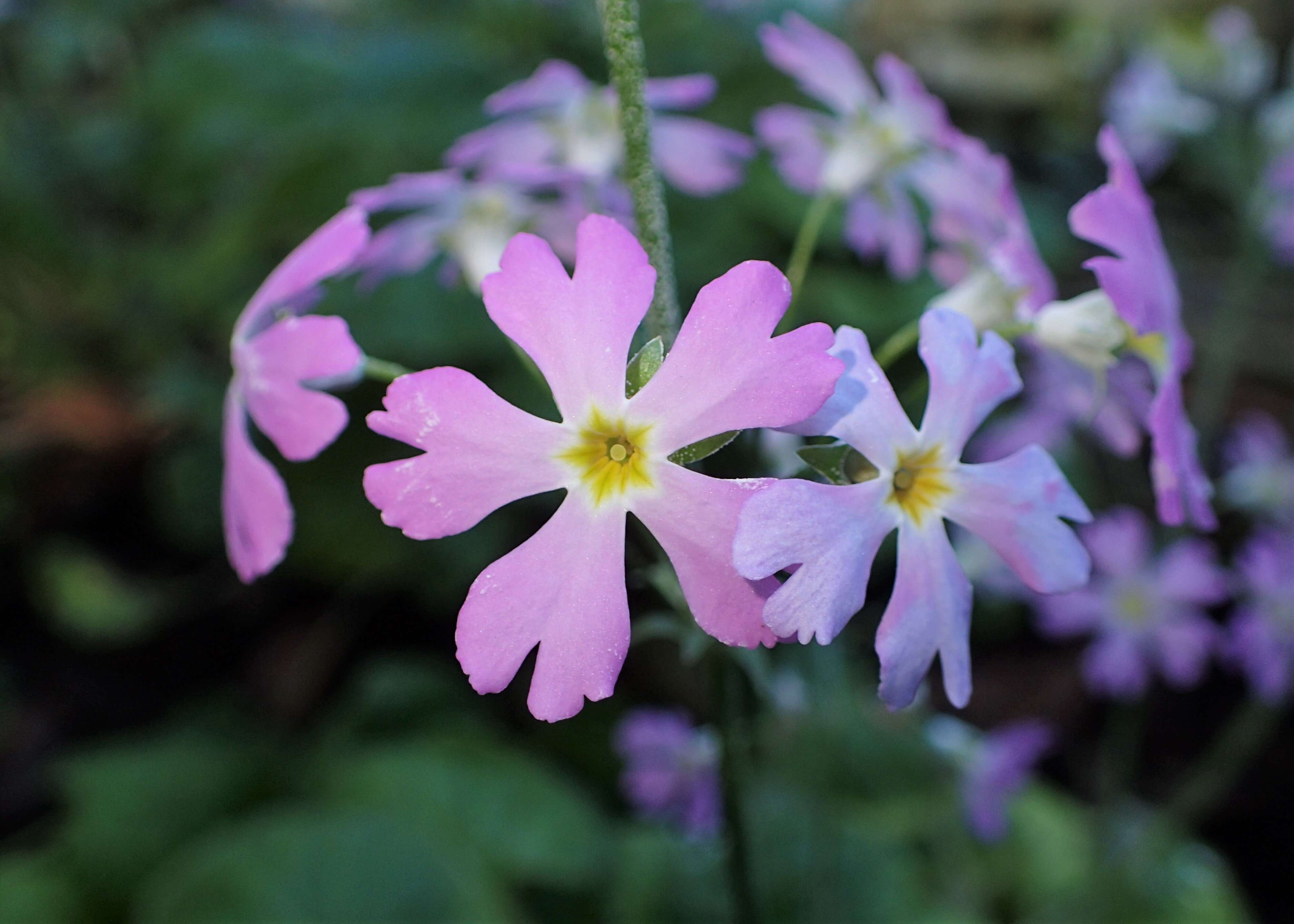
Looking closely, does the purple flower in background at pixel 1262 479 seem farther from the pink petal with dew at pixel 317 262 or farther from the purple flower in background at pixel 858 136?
the pink petal with dew at pixel 317 262

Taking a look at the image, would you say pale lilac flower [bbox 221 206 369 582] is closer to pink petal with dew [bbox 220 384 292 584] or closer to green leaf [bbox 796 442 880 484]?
pink petal with dew [bbox 220 384 292 584]

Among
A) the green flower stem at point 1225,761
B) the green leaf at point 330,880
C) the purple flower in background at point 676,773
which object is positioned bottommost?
the green flower stem at point 1225,761

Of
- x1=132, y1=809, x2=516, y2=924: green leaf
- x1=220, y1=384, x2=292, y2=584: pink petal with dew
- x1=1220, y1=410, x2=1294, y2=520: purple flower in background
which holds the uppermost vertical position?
x1=220, y1=384, x2=292, y2=584: pink petal with dew

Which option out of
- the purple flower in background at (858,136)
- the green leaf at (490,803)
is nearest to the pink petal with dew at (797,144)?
the purple flower in background at (858,136)

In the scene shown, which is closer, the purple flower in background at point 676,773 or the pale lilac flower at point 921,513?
the pale lilac flower at point 921,513

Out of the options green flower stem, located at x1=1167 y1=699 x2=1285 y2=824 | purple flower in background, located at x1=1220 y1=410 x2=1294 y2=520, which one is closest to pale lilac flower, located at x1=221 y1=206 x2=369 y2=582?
green flower stem, located at x1=1167 y1=699 x2=1285 y2=824

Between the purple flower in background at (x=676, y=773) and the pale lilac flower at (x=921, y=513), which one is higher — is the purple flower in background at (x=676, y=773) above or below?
below

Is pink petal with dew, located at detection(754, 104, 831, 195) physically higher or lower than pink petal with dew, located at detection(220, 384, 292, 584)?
higher
